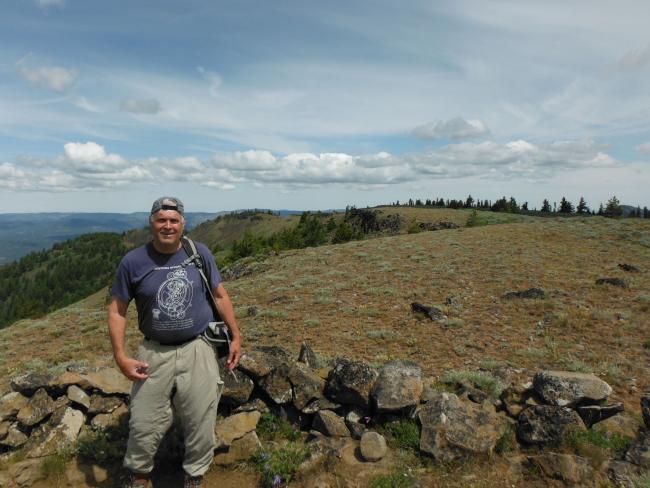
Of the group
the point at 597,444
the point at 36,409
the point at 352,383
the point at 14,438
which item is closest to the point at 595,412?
the point at 597,444

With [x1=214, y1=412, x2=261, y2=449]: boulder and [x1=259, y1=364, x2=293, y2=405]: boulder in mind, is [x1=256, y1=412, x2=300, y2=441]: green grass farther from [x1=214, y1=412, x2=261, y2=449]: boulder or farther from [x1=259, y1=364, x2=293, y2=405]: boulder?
[x1=259, y1=364, x2=293, y2=405]: boulder

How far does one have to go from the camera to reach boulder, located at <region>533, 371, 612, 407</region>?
716cm

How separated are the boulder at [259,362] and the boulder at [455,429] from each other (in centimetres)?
286

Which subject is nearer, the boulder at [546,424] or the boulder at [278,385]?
the boulder at [546,424]

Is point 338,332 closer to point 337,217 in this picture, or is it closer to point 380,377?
point 380,377

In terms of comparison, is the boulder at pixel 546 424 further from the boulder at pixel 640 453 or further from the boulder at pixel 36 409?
the boulder at pixel 36 409

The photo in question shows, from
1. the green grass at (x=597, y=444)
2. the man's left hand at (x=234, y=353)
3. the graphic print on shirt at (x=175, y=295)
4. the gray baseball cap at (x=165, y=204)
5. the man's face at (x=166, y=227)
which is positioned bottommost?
the green grass at (x=597, y=444)

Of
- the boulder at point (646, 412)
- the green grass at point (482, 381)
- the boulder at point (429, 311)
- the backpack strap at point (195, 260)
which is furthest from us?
the boulder at point (429, 311)

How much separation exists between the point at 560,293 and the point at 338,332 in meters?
11.7

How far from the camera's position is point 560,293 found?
760 inches

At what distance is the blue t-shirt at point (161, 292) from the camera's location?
202 inches

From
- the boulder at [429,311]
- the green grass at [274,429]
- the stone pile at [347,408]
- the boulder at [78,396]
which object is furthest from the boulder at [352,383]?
the boulder at [429,311]

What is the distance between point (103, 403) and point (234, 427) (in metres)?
2.51

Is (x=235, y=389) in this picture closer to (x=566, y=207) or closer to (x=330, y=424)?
(x=330, y=424)
